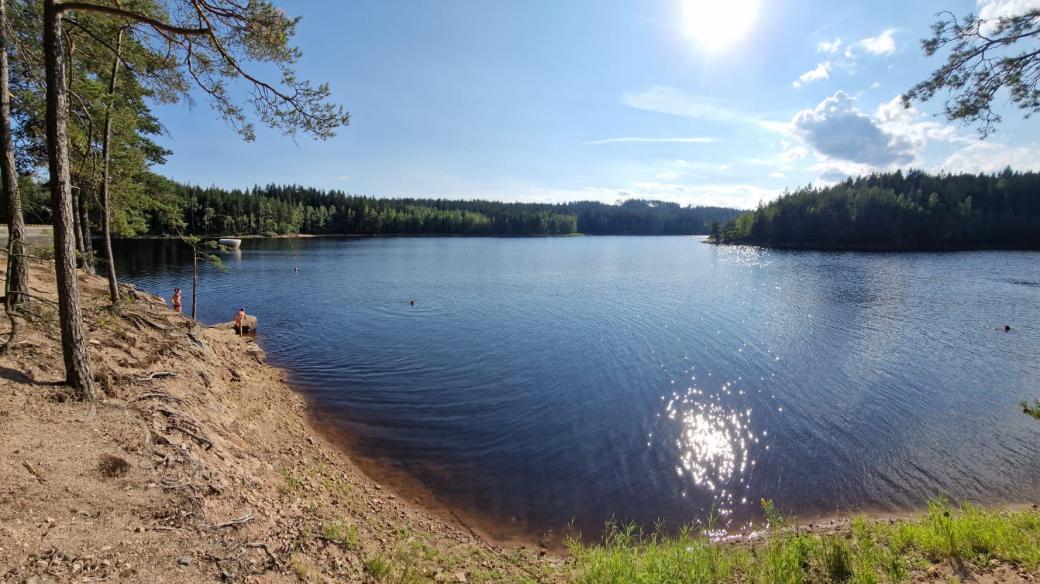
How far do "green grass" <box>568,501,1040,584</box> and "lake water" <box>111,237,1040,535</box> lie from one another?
10.3ft

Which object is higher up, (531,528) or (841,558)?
(841,558)

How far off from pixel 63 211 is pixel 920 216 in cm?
13640

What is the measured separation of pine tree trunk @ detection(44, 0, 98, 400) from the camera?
654 centimetres

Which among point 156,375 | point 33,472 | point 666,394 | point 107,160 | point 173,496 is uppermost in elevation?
point 107,160

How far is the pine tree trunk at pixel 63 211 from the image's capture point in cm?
654

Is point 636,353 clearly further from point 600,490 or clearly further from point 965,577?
point 965,577

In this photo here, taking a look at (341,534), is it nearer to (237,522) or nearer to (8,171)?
(237,522)

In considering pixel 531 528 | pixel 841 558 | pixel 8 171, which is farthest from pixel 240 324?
pixel 841 558

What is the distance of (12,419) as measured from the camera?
6531 mm

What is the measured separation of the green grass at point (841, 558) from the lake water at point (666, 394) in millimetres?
3141

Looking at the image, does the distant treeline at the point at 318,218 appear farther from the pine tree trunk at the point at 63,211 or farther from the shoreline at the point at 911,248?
the shoreline at the point at 911,248

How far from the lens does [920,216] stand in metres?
103

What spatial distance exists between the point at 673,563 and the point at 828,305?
38.7 meters

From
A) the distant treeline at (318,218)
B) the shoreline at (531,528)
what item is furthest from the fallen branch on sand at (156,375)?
the distant treeline at (318,218)
